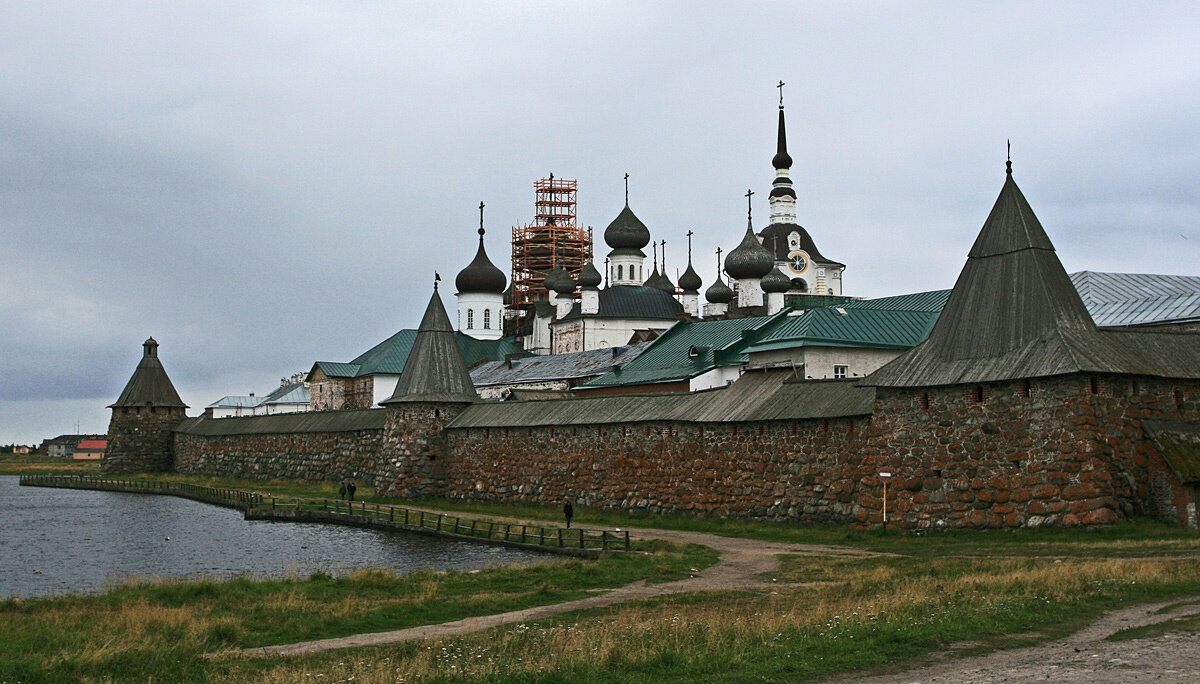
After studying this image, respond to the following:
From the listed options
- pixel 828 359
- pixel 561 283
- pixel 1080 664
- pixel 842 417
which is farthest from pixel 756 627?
pixel 561 283

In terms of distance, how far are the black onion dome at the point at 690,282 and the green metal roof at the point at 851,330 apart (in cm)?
4285

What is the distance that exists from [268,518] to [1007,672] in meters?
33.2

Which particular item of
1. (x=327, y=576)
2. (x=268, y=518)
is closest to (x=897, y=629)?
(x=327, y=576)

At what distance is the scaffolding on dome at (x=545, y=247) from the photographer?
97562 millimetres

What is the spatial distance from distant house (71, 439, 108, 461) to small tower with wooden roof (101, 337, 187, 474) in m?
58.9

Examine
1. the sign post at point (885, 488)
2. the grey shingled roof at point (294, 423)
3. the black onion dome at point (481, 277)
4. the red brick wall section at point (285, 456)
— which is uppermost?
the black onion dome at point (481, 277)

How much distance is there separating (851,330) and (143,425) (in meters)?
45.3

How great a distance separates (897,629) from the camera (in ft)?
43.7

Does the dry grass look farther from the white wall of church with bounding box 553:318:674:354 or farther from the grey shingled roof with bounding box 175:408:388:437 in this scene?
the white wall of church with bounding box 553:318:674:354

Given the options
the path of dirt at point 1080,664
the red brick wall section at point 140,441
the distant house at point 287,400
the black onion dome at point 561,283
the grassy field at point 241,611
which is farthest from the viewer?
the distant house at point 287,400

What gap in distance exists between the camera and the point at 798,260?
309 ft

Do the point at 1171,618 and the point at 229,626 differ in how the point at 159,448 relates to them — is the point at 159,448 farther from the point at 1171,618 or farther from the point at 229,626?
the point at 1171,618

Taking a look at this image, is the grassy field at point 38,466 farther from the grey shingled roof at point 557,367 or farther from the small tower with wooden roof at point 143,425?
the grey shingled roof at point 557,367

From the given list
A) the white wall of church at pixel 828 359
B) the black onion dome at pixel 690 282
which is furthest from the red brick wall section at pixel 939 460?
the black onion dome at pixel 690 282
